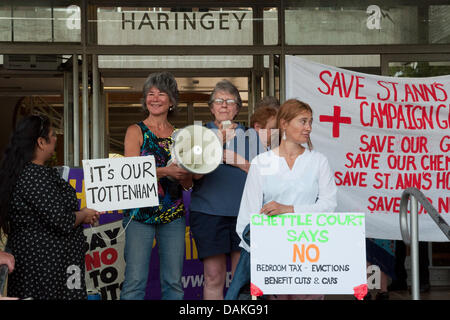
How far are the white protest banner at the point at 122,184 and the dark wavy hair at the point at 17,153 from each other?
0.35 meters

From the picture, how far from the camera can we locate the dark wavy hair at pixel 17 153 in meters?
3.88

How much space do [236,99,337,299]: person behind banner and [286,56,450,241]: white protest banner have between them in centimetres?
200

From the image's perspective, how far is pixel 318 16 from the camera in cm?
669

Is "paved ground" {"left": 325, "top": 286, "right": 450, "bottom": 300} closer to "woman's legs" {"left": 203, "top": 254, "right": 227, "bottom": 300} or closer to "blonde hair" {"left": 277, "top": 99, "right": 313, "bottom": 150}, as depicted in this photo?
"woman's legs" {"left": 203, "top": 254, "right": 227, "bottom": 300}

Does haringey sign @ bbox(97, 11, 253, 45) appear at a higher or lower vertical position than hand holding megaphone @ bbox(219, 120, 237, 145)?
higher

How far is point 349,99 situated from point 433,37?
135 cm

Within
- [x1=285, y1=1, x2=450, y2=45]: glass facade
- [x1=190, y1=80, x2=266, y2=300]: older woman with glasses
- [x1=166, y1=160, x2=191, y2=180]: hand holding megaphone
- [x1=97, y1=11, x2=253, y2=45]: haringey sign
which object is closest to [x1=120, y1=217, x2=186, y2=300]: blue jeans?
[x1=190, y1=80, x2=266, y2=300]: older woman with glasses

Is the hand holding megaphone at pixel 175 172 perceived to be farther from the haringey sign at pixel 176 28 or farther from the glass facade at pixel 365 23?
the glass facade at pixel 365 23

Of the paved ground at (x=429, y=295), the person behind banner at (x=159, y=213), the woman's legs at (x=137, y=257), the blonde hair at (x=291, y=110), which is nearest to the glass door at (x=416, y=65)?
the paved ground at (x=429, y=295)

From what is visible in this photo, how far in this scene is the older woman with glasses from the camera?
168 inches

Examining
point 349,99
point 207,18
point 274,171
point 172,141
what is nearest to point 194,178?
point 172,141

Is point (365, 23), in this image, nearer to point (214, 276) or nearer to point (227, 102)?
point (227, 102)

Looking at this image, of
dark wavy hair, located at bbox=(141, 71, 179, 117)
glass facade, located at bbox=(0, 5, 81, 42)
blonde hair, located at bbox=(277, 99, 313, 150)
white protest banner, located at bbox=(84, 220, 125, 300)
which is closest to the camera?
blonde hair, located at bbox=(277, 99, 313, 150)

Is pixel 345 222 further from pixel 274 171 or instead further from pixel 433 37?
pixel 433 37
